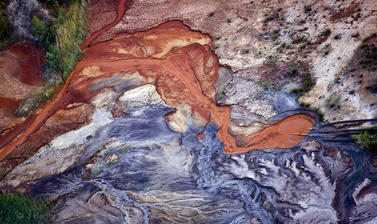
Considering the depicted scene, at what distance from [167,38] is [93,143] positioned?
903cm

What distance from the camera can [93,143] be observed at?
19.1 m

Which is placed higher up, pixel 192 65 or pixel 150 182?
pixel 192 65

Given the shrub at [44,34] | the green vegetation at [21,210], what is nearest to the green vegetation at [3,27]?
the shrub at [44,34]

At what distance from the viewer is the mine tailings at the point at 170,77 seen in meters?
18.8

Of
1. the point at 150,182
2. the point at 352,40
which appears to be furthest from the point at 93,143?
the point at 352,40

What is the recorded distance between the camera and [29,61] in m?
22.1

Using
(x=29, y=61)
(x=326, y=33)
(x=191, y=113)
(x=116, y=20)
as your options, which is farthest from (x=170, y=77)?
(x=326, y=33)

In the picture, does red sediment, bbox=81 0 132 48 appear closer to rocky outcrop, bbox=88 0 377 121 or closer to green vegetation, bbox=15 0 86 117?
rocky outcrop, bbox=88 0 377 121

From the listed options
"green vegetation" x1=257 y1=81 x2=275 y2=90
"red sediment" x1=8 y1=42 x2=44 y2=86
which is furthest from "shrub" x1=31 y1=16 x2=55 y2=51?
"green vegetation" x1=257 y1=81 x2=275 y2=90

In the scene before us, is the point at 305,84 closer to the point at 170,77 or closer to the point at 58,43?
the point at 170,77

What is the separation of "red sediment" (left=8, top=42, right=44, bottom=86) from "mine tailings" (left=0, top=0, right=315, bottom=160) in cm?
191

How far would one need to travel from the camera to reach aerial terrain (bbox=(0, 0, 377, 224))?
55.9ft

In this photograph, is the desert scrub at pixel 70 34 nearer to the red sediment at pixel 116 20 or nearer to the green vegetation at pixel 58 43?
the green vegetation at pixel 58 43

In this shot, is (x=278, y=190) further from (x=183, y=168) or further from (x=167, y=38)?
(x=167, y=38)
